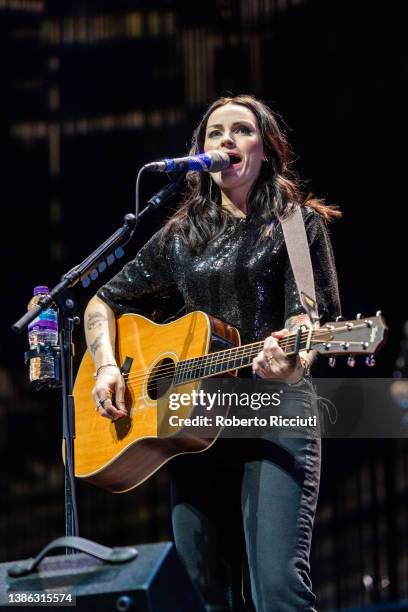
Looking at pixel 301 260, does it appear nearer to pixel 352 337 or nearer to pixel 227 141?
pixel 352 337

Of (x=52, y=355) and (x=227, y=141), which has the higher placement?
(x=227, y=141)

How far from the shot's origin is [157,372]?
305 centimetres

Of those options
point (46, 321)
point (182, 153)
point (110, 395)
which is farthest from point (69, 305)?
point (182, 153)

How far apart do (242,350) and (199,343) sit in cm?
17

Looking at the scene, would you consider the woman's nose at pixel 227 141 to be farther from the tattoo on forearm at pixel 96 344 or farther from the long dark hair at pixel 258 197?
the tattoo on forearm at pixel 96 344

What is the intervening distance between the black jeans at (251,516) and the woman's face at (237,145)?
0.71 meters

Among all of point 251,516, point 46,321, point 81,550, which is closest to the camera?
point 81,550

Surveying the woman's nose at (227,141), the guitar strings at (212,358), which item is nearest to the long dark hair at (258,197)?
the woman's nose at (227,141)

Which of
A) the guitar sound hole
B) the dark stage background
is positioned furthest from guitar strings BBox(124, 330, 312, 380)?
the dark stage background

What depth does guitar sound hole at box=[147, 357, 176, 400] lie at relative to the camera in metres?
2.98

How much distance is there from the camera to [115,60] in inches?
213

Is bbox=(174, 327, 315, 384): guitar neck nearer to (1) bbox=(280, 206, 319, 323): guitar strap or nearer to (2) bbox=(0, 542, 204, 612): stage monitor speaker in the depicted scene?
(1) bbox=(280, 206, 319, 323): guitar strap

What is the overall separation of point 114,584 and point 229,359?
967mm

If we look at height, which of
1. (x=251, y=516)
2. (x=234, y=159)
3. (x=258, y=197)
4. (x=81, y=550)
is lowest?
(x=251, y=516)
